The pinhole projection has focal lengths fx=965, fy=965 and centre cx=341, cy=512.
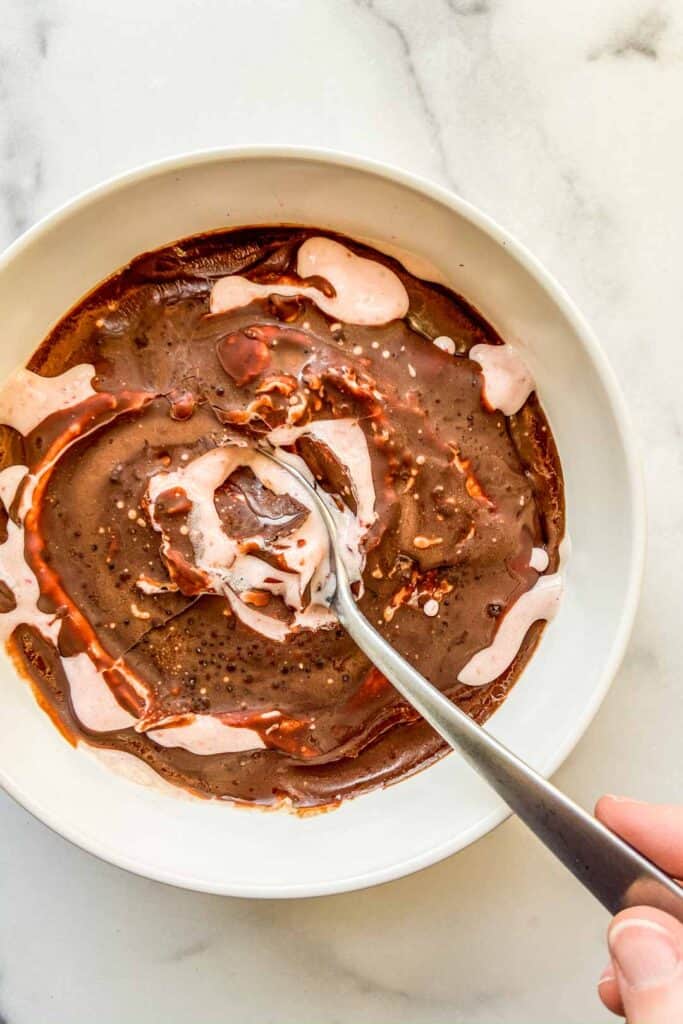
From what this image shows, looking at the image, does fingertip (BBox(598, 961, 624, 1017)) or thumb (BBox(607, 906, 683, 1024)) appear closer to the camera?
thumb (BBox(607, 906, 683, 1024))

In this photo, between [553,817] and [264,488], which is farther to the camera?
[264,488]

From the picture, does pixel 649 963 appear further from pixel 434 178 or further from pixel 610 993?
pixel 434 178

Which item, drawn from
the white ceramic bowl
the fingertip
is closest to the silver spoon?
the white ceramic bowl

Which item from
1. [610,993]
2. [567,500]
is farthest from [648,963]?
[567,500]

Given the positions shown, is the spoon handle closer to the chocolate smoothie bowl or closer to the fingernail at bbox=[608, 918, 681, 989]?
the fingernail at bbox=[608, 918, 681, 989]

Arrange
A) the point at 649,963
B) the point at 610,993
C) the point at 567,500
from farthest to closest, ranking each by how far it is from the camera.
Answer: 1. the point at 567,500
2. the point at 610,993
3. the point at 649,963

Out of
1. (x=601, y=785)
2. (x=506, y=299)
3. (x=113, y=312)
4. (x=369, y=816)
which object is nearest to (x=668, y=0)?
(x=506, y=299)

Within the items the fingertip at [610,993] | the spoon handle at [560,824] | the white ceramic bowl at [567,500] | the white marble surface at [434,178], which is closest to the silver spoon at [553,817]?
the spoon handle at [560,824]
